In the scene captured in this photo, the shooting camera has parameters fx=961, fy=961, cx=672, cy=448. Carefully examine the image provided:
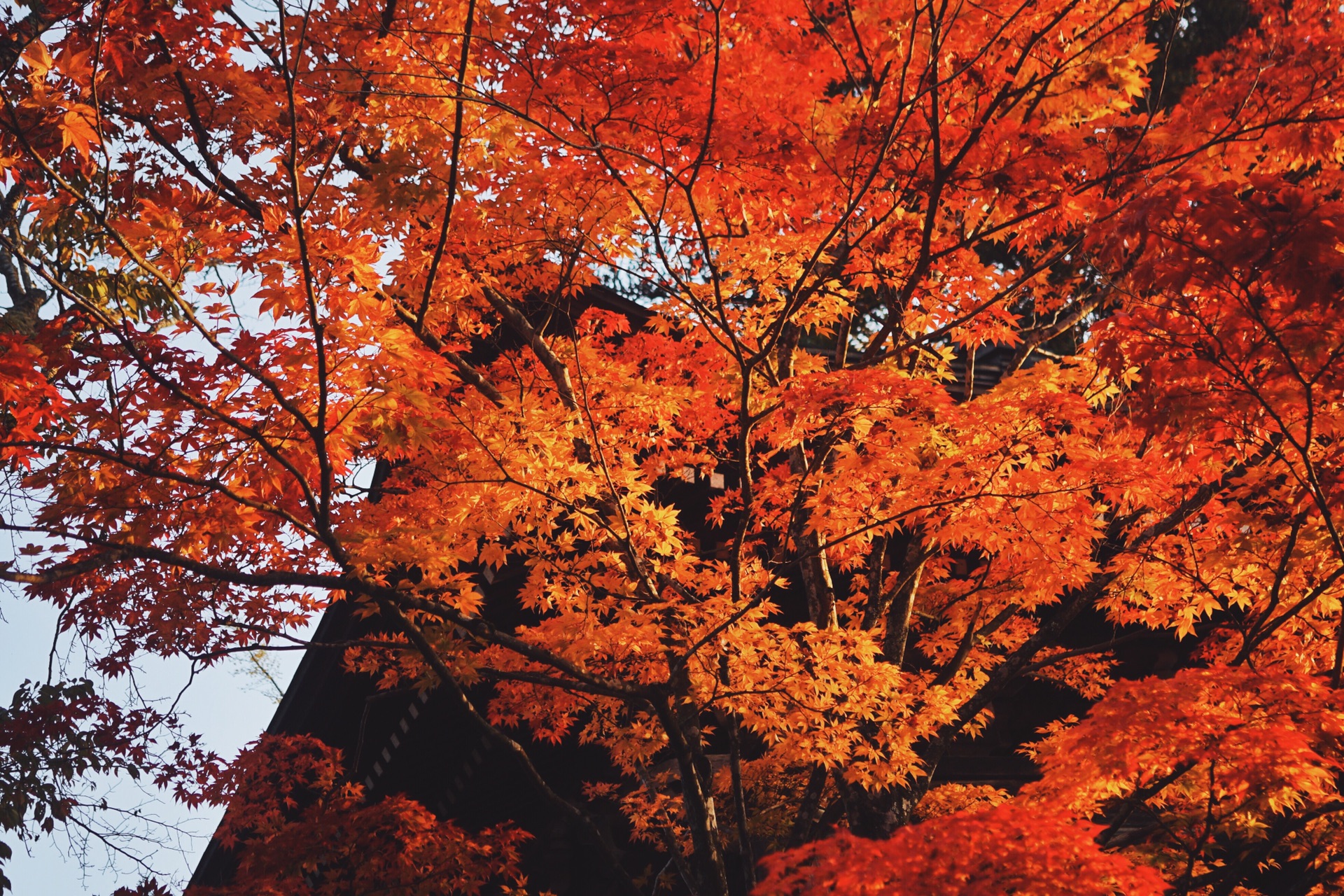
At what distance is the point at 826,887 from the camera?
14.3 feet

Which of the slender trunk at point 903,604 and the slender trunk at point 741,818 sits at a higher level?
the slender trunk at point 903,604

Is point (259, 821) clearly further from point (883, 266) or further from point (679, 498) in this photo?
point (883, 266)

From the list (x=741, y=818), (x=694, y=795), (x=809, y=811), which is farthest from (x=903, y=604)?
(x=694, y=795)

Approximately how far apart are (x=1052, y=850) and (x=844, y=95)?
504 cm

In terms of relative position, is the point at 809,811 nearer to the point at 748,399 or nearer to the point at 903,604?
the point at 903,604

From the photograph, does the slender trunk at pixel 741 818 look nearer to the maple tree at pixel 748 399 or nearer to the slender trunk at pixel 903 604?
the maple tree at pixel 748 399

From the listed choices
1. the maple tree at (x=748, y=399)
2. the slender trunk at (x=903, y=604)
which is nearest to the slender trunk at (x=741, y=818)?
the maple tree at (x=748, y=399)

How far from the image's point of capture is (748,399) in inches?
238

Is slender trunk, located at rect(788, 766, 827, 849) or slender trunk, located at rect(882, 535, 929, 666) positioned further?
slender trunk, located at rect(882, 535, 929, 666)

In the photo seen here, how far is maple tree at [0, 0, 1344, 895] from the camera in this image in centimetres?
499

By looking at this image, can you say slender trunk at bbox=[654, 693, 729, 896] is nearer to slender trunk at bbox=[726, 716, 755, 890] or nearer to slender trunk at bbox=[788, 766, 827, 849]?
slender trunk at bbox=[726, 716, 755, 890]

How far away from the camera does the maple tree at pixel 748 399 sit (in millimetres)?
4988

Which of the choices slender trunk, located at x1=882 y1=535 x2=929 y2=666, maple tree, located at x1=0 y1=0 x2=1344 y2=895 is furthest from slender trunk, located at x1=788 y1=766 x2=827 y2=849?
slender trunk, located at x1=882 y1=535 x2=929 y2=666

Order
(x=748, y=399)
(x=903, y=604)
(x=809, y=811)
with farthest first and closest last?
(x=903, y=604)
(x=809, y=811)
(x=748, y=399)
